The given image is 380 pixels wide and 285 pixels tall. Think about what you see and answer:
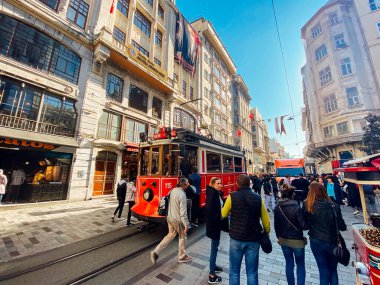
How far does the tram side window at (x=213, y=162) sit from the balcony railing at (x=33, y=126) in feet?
32.5

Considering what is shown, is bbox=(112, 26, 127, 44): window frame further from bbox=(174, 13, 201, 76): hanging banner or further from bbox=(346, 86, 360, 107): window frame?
bbox=(346, 86, 360, 107): window frame

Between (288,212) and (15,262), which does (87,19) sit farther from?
(288,212)

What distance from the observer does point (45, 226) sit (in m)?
6.55

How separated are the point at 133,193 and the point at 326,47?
3172cm

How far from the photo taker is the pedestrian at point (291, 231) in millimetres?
2768

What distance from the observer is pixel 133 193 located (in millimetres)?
6898

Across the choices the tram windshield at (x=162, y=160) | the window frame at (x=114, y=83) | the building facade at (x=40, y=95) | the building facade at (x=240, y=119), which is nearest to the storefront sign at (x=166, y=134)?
the tram windshield at (x=162, y=160)

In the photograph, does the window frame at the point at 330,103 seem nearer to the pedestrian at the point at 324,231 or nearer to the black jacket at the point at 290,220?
the pedestrian at the point at 324,231

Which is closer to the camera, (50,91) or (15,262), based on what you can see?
(15,262)

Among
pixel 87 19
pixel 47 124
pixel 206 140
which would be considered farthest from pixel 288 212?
pixel 87 19

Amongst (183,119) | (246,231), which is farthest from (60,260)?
(183,119)

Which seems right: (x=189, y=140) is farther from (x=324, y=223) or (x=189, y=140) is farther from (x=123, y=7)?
(x=123, y=7)

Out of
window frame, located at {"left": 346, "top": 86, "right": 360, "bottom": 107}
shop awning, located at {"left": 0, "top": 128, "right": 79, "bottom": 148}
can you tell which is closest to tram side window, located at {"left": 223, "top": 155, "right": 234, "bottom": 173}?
shop awning, located at {"left": 0, "top": 128, "right": 79, "bottom": 148}

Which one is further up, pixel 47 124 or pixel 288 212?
pixel 47 124
